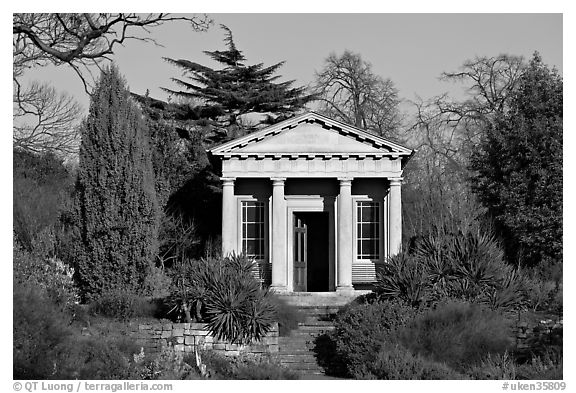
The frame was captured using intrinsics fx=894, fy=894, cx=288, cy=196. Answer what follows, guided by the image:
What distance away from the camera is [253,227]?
27188 millimetres

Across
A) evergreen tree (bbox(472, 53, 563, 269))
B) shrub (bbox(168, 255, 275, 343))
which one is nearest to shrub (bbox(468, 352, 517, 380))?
shrub (bbox(168, 255, 275, 343))

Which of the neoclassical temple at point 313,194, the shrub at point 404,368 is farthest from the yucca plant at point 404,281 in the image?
the neoclassical temple at point 313,194

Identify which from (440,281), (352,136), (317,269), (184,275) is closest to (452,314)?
(440,281)

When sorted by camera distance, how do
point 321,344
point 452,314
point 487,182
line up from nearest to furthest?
point 452,314 → point 321,344 → point 487,182

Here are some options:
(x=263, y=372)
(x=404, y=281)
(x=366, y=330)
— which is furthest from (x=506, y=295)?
(x=263, y=372)

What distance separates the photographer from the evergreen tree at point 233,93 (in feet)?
137

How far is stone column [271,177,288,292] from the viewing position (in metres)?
25.7

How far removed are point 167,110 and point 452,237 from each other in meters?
21.9

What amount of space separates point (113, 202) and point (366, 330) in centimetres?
795

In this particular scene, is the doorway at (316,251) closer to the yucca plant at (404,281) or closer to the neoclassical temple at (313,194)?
the neoclassical temple at (313,194)

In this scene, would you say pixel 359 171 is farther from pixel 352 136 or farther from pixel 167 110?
pixel 167 110

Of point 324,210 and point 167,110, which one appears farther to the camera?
point 167,110

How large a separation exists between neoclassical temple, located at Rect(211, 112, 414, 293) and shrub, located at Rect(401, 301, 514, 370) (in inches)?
253

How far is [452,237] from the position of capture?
22234 mm
